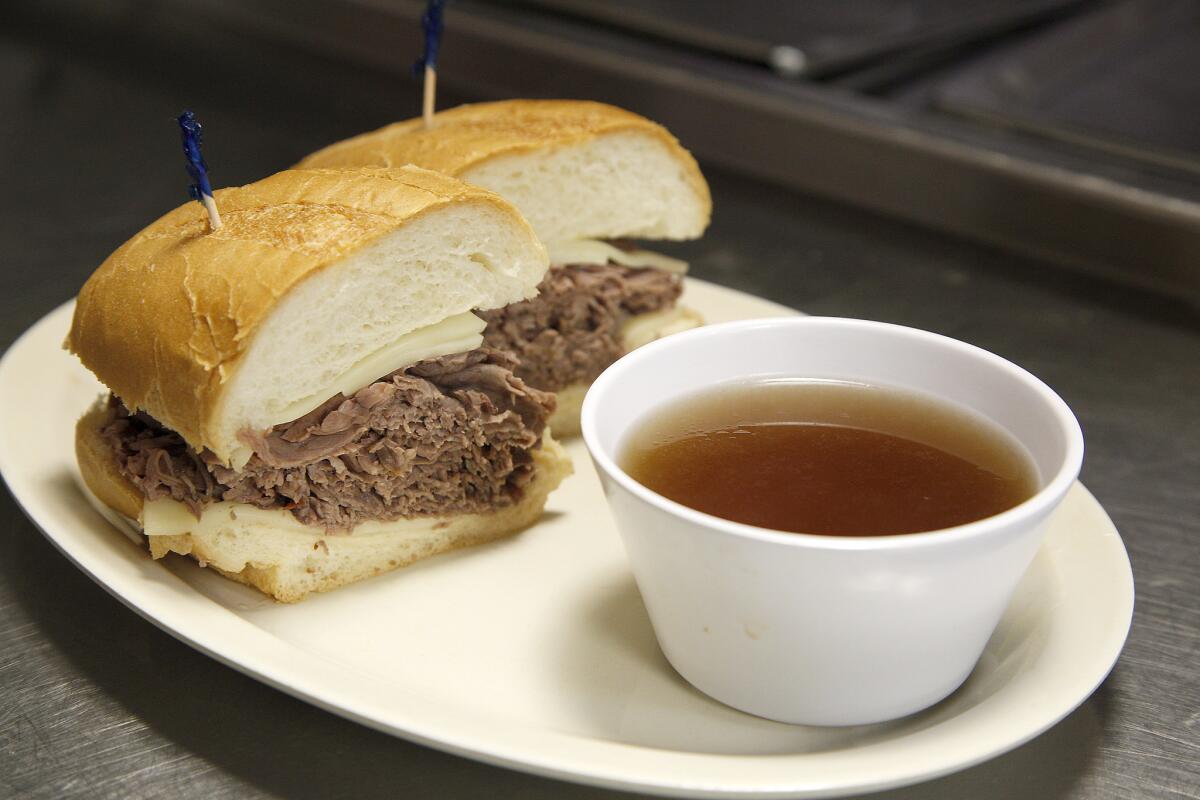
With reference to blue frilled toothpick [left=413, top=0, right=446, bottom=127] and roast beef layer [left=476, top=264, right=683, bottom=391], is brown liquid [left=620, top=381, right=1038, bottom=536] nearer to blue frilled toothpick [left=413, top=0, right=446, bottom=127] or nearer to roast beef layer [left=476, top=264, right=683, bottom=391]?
roast beef layer [left=476, top=264, right=683, bottom=391]

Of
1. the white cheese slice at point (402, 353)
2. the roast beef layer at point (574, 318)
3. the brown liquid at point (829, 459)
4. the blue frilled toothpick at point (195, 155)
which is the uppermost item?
the blue frilled toothpick at point (195, 155)

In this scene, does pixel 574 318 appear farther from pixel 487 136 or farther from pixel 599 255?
pixel 487 136

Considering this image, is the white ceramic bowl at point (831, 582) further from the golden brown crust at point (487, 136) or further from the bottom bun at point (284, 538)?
the golden brown crust at point (487, 136)

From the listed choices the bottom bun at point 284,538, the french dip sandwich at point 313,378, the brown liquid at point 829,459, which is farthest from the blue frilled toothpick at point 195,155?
the brown liquid at point 829,459

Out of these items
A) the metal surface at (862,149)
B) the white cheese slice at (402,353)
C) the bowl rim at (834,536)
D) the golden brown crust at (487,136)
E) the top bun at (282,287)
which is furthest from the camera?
the metal surface at (862,149)

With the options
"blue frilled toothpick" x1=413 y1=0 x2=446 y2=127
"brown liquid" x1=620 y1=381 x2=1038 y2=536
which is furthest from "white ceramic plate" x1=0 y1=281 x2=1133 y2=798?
"blue frilled toothpick" x1=413 y1=0 x2=446 y2=127

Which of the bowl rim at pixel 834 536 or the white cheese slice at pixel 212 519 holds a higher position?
the bowl rim at pixel 834 536
